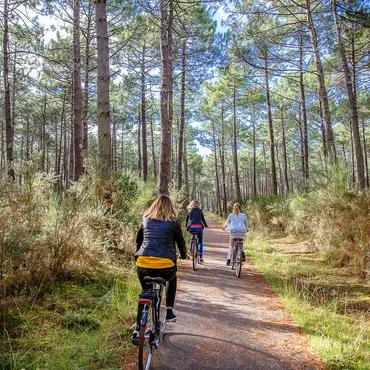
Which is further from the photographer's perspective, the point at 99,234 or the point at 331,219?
the point at 331,219

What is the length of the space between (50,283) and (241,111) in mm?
24295

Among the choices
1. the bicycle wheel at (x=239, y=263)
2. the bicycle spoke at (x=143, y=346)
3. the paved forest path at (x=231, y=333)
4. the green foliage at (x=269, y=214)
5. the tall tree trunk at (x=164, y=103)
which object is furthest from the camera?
the green foliage at (x=269, y=214)

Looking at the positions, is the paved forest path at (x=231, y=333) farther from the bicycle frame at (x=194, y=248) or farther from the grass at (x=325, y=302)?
the bicycle frame at (x=194, y=248)

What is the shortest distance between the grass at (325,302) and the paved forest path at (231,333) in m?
0.19

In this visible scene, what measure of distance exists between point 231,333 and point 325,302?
230 centimetres

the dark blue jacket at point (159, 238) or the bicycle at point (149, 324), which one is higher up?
the dark blue jacket at point (159, 238)

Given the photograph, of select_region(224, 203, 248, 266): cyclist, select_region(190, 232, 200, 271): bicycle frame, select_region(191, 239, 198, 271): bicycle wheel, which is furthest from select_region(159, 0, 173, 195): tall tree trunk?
select_region(224, 203, 248, 266): cyclist

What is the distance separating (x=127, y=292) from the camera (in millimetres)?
5023

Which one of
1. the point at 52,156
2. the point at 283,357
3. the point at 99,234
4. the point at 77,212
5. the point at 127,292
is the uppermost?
the point at 52,156

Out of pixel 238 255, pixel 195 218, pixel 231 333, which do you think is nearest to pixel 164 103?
pixel 195 218

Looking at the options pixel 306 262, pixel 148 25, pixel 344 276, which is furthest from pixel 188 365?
pixel 148 25

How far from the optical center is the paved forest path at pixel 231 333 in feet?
10.8

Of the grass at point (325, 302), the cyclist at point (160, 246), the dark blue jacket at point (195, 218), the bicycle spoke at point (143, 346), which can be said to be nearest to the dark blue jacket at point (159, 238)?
the cyclist at point (160, 246)

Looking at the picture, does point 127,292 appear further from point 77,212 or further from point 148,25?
point 148,25
